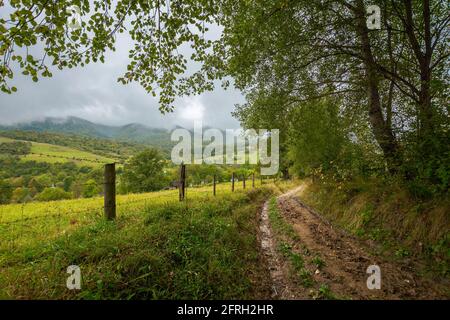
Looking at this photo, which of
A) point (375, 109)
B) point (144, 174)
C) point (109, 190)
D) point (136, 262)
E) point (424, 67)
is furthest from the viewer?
point (144, 174)

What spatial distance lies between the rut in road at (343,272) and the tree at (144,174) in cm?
5408

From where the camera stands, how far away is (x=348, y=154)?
30.8 feet

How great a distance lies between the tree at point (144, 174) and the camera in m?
57.0

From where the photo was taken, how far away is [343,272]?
16.2 ft

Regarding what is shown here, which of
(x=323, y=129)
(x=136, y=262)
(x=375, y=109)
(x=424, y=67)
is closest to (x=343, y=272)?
(x=136, y=262)

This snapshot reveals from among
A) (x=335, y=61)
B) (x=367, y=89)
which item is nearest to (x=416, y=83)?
(x=367, y=89)

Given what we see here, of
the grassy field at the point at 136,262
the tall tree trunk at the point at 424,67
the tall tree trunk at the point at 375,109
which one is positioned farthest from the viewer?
the tall tree trunk at the point at 375,109

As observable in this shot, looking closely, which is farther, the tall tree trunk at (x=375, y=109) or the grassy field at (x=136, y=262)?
the tall tree trunk at (x=375, y=109)

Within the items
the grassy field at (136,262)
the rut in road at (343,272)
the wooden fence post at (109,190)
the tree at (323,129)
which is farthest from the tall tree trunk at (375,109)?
the wooden fence post at (109,190)

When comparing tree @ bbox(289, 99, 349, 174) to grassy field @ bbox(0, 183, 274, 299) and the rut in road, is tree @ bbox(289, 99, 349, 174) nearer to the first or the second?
the rut in road

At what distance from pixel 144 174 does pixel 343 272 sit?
196 ft

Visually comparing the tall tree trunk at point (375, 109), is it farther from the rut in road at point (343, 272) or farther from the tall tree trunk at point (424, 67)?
the rut in road at point (343, 272)

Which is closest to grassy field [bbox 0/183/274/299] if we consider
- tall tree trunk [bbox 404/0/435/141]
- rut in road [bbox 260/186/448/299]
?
rut in road [bbox 260/186/448/299]

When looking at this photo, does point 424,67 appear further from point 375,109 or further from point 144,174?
point 144,174
